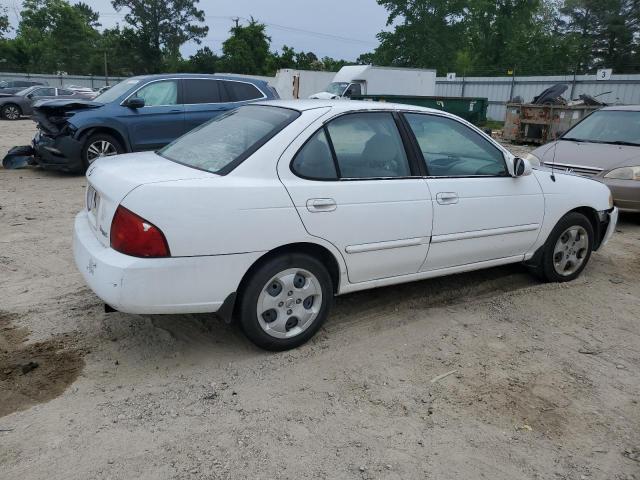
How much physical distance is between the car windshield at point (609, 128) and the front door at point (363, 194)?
5.44 meters

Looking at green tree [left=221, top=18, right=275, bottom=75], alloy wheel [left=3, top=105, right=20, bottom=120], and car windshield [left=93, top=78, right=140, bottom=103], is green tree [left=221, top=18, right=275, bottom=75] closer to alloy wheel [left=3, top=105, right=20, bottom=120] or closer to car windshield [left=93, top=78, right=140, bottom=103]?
alloy wheel [left=3, top=105, right=20, bottom=120]

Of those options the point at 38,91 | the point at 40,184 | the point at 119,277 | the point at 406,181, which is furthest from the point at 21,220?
the point at 38,91

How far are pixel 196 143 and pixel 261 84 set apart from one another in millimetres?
6811

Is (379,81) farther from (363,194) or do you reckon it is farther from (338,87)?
(363,194)

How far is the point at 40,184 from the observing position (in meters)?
9.11

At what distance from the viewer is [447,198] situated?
162 inches

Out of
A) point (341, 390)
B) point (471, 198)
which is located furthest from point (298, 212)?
point (471, 198)

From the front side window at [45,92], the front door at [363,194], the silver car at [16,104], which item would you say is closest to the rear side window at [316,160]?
the front door at [363,194]

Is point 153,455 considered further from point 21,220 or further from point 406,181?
point 21,220

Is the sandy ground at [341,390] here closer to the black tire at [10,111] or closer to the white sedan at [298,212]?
the white sedan at [298,212]

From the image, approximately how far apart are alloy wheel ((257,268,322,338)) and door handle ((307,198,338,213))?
0.40m

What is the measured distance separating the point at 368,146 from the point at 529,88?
84.6 feet

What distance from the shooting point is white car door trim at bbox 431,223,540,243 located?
4.15m

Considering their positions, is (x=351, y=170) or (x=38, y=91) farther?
(x=38, y=91)
